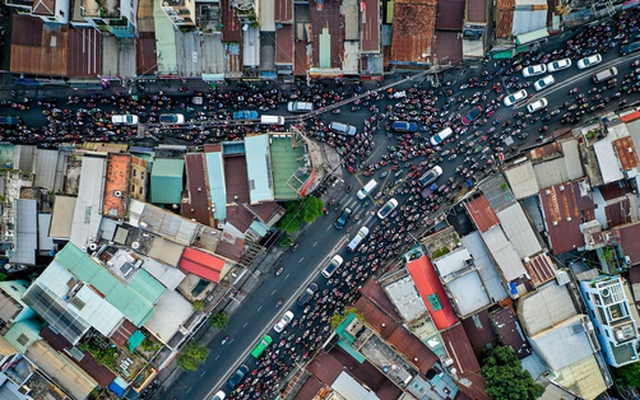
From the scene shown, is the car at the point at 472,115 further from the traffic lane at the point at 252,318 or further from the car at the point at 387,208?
the traffic lane at the point at 252,318

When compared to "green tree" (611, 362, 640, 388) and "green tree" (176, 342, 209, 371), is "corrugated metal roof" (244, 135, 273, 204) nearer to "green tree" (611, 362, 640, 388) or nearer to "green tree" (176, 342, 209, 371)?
"green tree" (176, 342, 209, 371)

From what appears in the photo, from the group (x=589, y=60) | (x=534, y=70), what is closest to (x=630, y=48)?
(x=589, y=60)

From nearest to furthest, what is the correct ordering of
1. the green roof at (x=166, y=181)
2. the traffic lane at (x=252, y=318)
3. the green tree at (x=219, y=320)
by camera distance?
the green roof at (x=166, y=181)
the green tree at (x=219, y=320)
the traffic lane at (x=252, y=318)

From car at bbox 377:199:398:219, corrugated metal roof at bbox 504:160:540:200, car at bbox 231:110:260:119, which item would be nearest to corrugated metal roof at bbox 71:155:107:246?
car at bbox 231:110:260:119

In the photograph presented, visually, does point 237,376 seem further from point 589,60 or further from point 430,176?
point 589,60

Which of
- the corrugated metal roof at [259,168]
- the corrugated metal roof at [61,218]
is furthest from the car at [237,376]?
the corrugated metal roof at [61,218]

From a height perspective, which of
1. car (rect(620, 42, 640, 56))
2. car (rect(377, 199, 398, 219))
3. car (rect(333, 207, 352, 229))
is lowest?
car (rect(333, 207, 352, 229))
